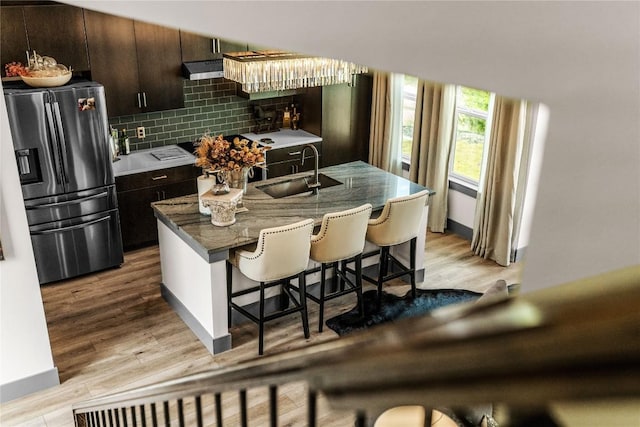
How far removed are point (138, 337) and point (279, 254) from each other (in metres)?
1.43

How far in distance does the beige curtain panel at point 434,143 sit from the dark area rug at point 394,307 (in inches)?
50.5

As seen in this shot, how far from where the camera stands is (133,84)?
6.01m

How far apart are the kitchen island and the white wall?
3.59ft

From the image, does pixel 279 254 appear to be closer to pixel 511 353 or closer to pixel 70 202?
pixel 70 202

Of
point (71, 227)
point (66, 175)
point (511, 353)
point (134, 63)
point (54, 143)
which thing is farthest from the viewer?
point (134, 63)

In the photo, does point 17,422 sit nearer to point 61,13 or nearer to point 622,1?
point 61,13

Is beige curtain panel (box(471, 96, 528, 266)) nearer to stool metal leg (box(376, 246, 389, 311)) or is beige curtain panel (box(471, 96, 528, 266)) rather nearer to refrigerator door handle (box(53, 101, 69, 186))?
stool metal leg (box(376, 246, 389, 311))

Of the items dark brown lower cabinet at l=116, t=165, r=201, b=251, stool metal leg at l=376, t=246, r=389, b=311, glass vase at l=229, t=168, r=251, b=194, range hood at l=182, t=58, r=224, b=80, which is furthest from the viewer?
range hood at l=182, t=58, r=224, b=80

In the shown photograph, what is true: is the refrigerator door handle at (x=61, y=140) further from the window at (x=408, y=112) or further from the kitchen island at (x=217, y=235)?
the window at (x=408, y=112)

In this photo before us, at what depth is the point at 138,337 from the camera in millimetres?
4848

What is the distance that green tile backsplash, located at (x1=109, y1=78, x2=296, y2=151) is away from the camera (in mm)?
6574

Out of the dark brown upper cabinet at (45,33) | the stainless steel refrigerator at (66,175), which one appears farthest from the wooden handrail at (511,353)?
the dark brown upper cabinet at (45,33)

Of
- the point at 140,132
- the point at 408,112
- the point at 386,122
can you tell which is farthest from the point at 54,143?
the point at 408,112


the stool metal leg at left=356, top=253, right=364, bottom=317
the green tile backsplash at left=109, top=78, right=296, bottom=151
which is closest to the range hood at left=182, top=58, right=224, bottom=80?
the green tile backsplash at left=109, top=78, right=296, bottom=151
